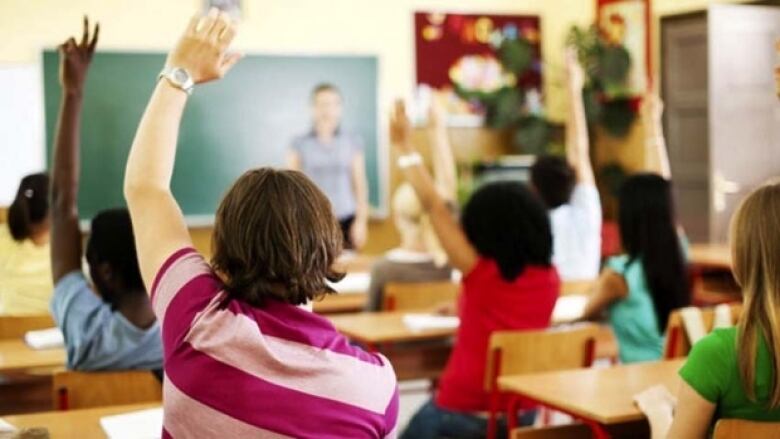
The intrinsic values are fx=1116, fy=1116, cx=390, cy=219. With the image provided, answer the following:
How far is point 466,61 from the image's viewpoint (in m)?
9.25

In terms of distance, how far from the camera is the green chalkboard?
25.6ft

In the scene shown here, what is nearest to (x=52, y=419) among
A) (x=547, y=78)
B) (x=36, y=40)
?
(x=36, y=40)

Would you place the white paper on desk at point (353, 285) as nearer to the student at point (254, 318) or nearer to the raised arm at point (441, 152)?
the raised arm at point (441, 152)

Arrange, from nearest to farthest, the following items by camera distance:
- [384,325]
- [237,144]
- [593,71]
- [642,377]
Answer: [642,377], [384,325], [237,144], [593,71]

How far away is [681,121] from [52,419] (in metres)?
6.65

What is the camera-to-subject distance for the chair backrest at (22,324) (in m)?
3.96

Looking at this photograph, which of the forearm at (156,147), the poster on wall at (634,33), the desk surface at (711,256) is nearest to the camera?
the forearm at (156,147)

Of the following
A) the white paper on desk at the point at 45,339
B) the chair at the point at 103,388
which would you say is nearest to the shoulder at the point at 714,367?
the chair at the point at 103,388

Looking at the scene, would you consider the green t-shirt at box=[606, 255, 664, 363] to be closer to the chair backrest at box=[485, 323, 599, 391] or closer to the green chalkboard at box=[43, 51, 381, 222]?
the chair backrest at box=[485, 323, 599, 391]

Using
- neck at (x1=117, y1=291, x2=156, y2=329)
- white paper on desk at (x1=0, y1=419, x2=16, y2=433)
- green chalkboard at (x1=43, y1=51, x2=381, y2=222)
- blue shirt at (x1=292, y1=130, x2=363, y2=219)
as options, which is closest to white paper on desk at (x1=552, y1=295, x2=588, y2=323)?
neck at (x1=117, y1=291, x2=156, y2=329)

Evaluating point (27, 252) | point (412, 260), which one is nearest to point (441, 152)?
point (412, 260)

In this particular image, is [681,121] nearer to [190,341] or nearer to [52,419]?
[52,419]

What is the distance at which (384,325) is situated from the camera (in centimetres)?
436

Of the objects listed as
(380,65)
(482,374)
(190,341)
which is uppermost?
(380,65)
